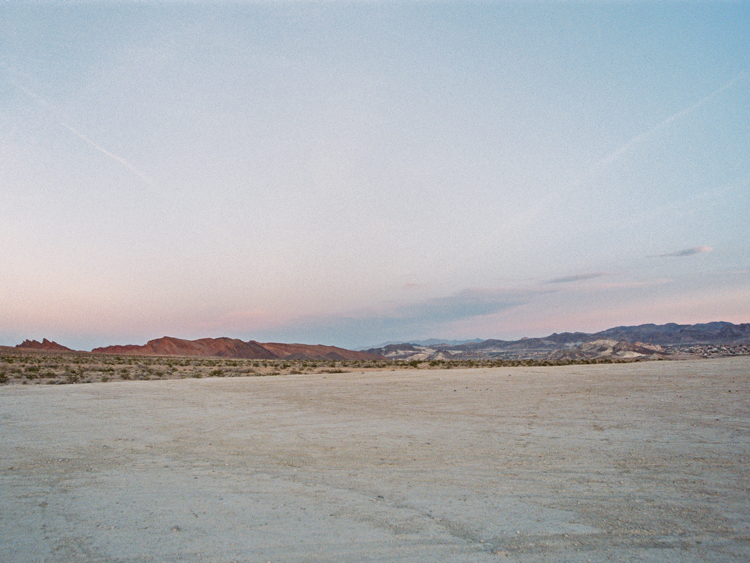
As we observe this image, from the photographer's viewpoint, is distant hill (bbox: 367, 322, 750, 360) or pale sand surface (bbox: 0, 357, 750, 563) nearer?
pale sand surface (bbox: 0, 357, 750, 563)

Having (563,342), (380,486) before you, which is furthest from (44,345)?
(563,342)

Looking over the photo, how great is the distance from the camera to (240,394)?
1722cm

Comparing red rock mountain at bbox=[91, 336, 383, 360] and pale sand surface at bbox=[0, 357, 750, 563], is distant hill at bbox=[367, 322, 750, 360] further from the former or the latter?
pale sand surface at bbox=[0, 357, 750, 563]

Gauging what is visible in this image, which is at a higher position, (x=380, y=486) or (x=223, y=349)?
(x=223, y=349)

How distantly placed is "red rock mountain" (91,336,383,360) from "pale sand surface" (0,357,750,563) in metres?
104

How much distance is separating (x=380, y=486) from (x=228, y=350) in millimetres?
120603

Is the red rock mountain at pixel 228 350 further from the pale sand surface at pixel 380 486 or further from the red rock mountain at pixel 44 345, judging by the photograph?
the pale sand surface at pixel 380 486

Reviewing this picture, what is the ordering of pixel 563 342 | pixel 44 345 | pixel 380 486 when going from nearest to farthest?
pixel 380 486 < pixel 44 345 < pixel 563 342

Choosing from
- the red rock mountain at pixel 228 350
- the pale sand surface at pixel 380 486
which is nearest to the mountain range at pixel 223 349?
the red rock mountain at pixel 228 350

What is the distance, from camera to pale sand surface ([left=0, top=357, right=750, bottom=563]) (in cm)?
412

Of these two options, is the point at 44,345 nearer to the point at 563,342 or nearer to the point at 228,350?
the point at 228,350

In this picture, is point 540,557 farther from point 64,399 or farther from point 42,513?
point 64,399

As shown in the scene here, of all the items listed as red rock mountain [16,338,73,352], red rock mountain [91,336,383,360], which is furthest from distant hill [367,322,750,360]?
red rock mountain [16,338,73,352]

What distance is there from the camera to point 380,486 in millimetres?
5746
